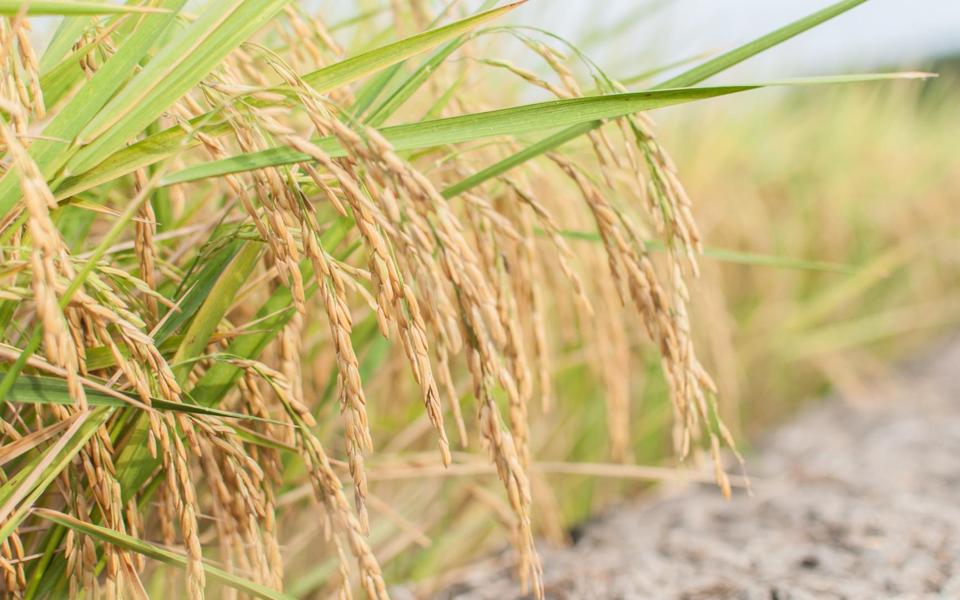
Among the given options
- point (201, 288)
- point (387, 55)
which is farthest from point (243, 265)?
point (387, 55)

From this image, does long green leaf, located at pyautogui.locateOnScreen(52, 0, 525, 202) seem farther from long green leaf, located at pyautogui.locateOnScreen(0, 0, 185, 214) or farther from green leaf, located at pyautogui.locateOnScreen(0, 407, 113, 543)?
green leaf, located at pyautogui.locateOnScreen(0, 407, 113, 543)

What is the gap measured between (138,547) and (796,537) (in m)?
1.41

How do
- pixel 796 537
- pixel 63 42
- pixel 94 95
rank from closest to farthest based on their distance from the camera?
pixel 94 95, pixel 63 42, pixel 796 537

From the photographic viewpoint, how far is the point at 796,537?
1790 mm

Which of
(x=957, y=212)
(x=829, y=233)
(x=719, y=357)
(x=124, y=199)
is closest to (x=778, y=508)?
(x=719, y=357)

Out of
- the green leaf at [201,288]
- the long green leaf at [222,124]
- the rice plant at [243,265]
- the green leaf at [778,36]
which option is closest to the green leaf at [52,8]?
the rice plant at [243,265]

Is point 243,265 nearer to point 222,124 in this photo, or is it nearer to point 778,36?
point 222,124

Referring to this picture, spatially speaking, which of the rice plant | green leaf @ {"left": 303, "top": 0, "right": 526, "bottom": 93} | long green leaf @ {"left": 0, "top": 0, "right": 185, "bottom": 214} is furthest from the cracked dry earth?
long green leaf @ {"left": 0, "top": 0, "right": 185, "bottom": 214}

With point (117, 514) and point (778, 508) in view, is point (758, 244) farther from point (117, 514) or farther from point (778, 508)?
point (117, 514)

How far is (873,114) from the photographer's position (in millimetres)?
5188

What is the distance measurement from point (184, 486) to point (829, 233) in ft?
12.0

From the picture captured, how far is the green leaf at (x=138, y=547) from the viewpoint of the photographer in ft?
2.72

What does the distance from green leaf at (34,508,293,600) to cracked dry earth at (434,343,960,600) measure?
77 cm

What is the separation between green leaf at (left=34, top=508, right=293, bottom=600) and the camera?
0.83 metres
